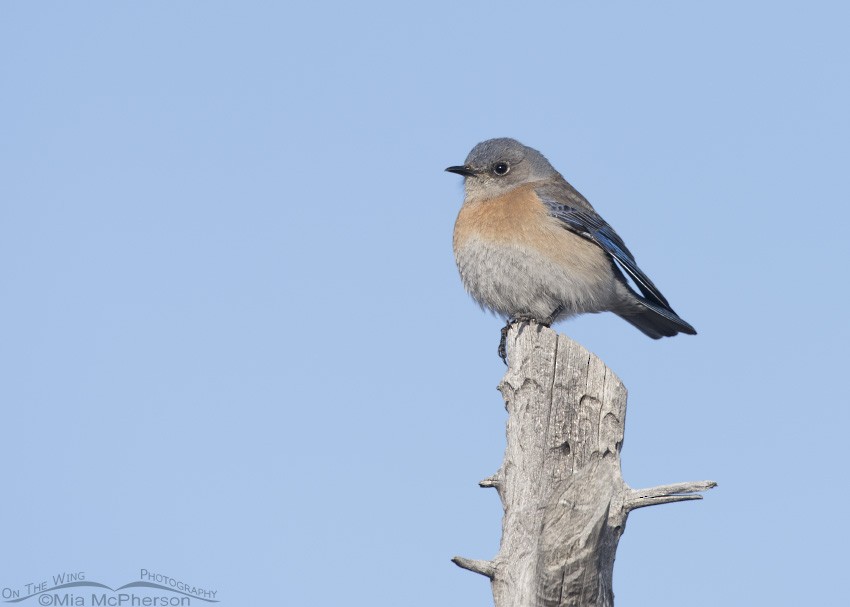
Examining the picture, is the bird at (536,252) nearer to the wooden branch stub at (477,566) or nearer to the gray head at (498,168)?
the gray head at (498,168)

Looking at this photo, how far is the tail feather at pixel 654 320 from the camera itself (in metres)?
11.6

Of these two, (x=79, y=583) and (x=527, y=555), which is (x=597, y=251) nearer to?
(x=527, y=555)

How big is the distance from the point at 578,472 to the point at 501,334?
3.71m

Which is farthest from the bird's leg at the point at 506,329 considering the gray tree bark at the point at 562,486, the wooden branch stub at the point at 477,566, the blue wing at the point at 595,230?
the wooden branch stub at the point at 477,566

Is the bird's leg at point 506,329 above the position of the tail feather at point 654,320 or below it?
below

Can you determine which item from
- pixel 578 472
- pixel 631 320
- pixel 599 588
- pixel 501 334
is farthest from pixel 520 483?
pixel 631 320

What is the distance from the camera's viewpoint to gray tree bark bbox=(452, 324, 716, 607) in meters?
6.83

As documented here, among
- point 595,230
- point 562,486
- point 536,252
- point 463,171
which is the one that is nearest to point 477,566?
point 562,486

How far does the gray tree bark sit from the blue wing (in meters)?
3.99

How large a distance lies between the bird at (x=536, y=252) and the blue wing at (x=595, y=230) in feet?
0.04

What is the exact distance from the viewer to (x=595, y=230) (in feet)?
37.3

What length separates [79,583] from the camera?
8.71 m

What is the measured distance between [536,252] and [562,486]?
13.0ft

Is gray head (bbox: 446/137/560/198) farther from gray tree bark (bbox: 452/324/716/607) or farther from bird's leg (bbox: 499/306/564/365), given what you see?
gray tree bark (bbox: 452/324/716/607)
